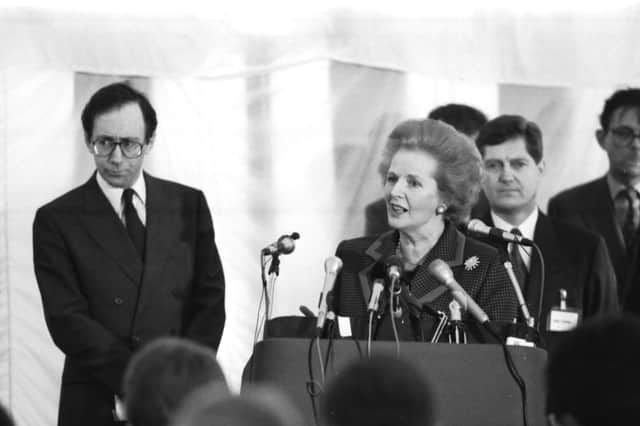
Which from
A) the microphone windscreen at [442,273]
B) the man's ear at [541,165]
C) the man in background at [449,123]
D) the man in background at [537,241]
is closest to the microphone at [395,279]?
the microphone windscreen at [442,273]

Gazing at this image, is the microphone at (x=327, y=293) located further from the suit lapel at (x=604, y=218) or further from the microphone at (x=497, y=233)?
the suit lapel at (x=604, y=218)

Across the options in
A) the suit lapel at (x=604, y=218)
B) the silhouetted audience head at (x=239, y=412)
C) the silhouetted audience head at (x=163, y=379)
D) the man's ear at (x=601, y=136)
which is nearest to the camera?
the silhouetted audience head at (x=239, y=412)

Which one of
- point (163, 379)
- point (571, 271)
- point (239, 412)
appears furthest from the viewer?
point (571, 271)

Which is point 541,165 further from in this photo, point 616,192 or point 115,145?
point 115,145

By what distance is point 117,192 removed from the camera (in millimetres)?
5133

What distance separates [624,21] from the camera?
6082 mm

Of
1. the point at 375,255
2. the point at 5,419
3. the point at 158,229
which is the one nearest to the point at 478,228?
the point at 375,255

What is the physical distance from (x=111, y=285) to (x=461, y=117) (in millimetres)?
1907

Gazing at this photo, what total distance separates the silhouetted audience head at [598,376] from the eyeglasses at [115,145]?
294 cm

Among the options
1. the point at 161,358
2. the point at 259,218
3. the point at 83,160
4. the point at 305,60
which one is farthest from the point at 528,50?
the point at 161,358

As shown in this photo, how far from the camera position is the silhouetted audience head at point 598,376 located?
7.63ft

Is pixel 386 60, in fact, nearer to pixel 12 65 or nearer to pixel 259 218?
pixel 259 218

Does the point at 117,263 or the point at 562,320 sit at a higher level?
the point at 117,263

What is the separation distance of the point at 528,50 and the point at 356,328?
236 centimetres
